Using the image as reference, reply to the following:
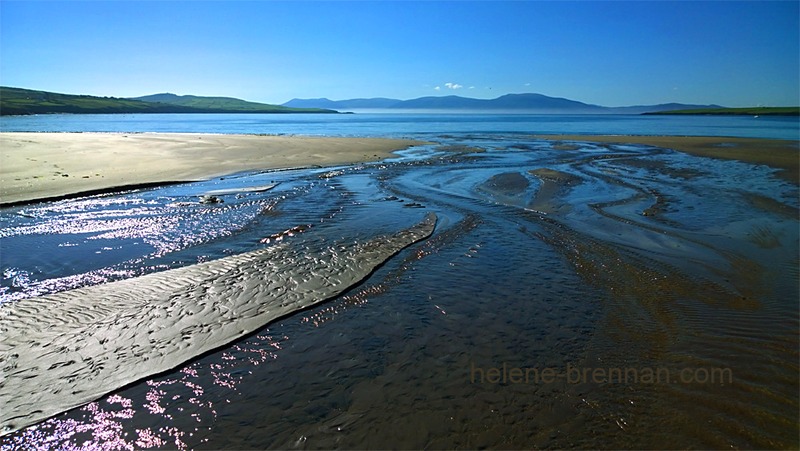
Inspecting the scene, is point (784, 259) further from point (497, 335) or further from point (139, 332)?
point (139, 332)

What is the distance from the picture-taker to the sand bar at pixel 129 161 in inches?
563

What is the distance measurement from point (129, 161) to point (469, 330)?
70.4 ft

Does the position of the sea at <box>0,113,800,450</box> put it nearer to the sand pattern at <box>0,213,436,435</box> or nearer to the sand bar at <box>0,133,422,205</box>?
the sand pattern at <box>0,213,436,435</box>

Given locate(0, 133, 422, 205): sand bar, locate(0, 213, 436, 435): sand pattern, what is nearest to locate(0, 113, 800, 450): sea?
locate(0, 213, 436, 435): sand pattern

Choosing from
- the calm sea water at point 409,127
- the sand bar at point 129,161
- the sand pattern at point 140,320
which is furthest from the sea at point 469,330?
the calm sea water at point 409,127

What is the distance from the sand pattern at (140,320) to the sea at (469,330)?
0.22m

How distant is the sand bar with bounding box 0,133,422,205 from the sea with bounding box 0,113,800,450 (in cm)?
266

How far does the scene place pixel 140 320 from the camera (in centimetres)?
580

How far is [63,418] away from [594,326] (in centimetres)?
655

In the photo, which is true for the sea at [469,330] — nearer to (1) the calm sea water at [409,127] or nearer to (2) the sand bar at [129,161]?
(2) the sand bar at [129,161]

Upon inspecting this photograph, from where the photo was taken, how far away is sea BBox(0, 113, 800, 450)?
402cm

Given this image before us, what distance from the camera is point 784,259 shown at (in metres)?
8.67

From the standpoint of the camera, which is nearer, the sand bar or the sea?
the sea

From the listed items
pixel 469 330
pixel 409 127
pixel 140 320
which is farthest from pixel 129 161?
pixel 409 127
